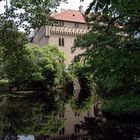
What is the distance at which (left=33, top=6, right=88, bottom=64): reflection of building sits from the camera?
234 feet

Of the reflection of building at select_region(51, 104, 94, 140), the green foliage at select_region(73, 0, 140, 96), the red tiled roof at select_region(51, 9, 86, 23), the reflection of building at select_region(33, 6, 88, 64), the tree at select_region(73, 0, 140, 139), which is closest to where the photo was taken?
the green foliage at select_region(73, 0, 140, 96)

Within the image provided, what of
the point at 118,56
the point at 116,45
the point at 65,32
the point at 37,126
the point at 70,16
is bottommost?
Result: the point at 37,126

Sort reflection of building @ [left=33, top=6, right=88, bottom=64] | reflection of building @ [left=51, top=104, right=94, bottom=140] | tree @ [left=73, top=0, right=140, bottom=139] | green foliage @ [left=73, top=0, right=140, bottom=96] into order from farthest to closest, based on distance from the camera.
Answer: reflection of building @ [left=33, top=6, right=88, bottom=64] → reflection of building @ [left=51, top=104, right=94, bottom=140] → tree @ [left=73, top=0, right=140, bottom=139] → green foliage @ [left=73, top=0, right=140, bottom=96]

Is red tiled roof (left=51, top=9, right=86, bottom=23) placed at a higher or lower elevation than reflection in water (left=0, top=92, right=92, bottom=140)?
higher

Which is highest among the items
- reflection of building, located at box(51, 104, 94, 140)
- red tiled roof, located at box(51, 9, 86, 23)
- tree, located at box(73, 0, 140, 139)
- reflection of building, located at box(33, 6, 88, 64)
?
red tiled roof, located at box(51, 9, 86, 23)

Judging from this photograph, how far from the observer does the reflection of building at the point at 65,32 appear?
71188 mm

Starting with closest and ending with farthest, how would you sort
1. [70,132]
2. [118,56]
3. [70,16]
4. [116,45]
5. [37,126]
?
1. [118,56]
2. [116,45]
3. [70,132]
4. [37,126]
5. [70,16]

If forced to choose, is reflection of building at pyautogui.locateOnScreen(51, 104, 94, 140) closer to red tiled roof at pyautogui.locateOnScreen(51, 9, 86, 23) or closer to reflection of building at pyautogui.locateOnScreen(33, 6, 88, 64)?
reflection of building at pyautogui.locateOnScreen(33, 6, 88, 64)

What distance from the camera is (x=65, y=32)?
72.6 meters

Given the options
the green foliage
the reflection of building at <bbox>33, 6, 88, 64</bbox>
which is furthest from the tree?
the reflection of building at <bbox>33, 6, 88, 64</bbox>

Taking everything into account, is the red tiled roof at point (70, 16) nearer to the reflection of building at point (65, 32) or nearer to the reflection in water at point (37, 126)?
the reflection of building at point (65, 32)

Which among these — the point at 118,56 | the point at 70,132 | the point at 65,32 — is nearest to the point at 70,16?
the point at 65,32

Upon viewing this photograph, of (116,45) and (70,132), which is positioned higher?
(116,45)

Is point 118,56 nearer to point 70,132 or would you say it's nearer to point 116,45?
point 116,45
